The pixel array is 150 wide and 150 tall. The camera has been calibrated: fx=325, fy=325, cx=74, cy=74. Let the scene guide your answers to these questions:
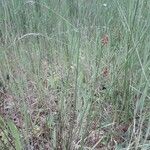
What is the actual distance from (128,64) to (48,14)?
1.12 meters

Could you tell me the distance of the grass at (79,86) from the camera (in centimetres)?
120

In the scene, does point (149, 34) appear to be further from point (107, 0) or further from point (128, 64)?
point (107, 0)

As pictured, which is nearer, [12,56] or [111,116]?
[111,116]

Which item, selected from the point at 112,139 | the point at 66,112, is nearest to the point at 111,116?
the point at 112,139

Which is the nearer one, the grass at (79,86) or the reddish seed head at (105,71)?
the grass at (79,86)

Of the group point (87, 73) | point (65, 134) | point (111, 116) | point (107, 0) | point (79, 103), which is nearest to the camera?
point (65, 134)

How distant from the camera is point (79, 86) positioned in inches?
52.2

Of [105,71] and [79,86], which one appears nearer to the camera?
[79,86]

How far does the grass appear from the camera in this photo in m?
1.20

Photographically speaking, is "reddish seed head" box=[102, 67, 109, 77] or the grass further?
"reddish seed head" box=[102, 67, 109, 77]

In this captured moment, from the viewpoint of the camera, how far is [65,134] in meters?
1.18

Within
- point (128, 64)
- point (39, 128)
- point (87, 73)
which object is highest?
point (128, 64)

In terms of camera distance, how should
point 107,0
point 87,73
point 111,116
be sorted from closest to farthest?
1. point 111,116
2. point 87,73
3. point 107,0

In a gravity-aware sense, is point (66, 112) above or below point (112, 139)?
above
